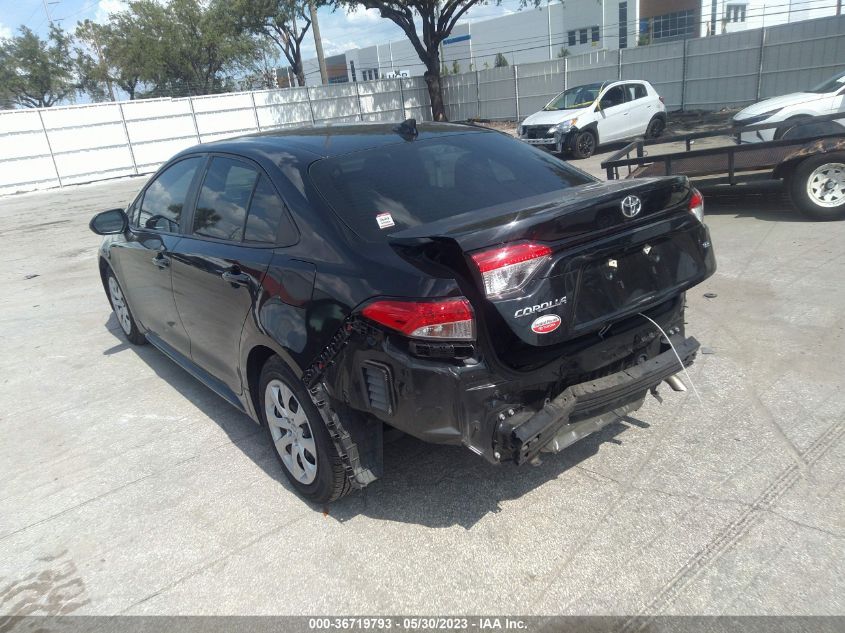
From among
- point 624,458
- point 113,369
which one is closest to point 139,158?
point 113,369

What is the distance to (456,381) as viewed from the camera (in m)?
2.46

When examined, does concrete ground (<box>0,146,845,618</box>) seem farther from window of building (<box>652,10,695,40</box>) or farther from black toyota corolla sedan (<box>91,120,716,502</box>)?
window of building (<box>652,10,695,40</box>)

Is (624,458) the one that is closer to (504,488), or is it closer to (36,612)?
(504,488)

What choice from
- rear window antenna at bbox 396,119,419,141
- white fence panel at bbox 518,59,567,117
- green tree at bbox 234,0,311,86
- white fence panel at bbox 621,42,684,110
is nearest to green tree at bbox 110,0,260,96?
green tree at bbox 234,0,311,86

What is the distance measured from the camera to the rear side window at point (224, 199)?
3.45 meters

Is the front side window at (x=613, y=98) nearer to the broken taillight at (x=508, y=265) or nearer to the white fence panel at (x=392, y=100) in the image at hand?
the white fence panel at (x=392, y=100)

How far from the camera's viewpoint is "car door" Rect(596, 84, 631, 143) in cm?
1644

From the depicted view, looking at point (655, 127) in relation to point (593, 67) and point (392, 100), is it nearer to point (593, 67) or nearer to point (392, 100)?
point (593, 67)

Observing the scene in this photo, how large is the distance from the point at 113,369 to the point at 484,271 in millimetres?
4133

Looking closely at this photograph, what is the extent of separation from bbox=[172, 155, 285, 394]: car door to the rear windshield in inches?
15.3

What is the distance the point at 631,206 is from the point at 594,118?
1455cm

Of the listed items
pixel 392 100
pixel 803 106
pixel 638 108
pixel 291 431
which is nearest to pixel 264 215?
pixel 291 431

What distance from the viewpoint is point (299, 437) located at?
10.4 feet

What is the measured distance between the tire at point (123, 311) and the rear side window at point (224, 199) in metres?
2.05
